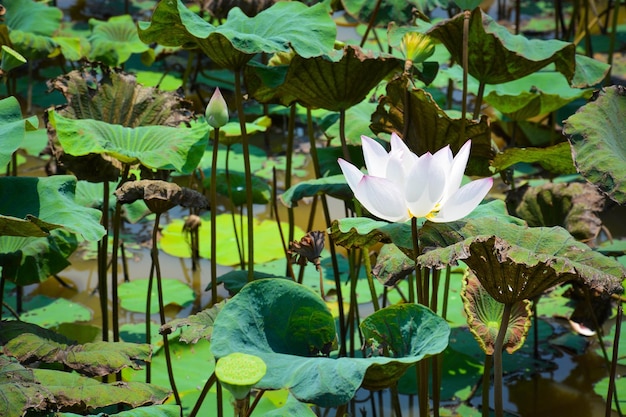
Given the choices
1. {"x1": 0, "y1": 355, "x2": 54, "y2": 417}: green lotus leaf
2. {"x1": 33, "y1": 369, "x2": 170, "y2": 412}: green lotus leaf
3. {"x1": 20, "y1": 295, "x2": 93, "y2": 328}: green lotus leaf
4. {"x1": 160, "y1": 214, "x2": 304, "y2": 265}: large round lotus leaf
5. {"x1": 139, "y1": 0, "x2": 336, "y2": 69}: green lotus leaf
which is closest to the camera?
{"x1": 0, "y1": 355, "x2": 54, "y2": 417}: green lotus leaf

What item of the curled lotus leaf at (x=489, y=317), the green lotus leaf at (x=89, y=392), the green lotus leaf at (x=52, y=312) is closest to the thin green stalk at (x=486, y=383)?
the curled lotus leaf at (x=489, y=317)

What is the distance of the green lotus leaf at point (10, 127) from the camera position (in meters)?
1.80

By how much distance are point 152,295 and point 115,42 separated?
1519 mm

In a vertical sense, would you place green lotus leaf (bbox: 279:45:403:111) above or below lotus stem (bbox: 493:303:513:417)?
above

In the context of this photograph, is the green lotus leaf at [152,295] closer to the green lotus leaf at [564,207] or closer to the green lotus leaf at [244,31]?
the green lotus leaf at [244,31]

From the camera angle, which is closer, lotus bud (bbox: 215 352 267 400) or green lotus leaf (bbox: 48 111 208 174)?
lotus bud (bbox: 215 352 267 400)

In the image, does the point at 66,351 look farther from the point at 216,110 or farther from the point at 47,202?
the point at 216,110

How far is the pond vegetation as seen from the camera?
1410 mm

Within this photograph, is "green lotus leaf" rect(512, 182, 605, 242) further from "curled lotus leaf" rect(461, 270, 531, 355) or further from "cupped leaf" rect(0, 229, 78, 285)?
"cupped leaf" rect(0, 229, 78, 285)

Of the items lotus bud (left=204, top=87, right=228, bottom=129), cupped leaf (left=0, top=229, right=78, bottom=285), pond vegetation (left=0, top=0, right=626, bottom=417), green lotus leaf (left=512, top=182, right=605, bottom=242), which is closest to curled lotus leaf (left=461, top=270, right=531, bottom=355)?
pond vegetation (left=0, top=0, right=626, bottom=417)

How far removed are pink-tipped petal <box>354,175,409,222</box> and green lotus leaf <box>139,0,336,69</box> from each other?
0.57 m

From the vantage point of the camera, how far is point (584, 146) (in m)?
1.74

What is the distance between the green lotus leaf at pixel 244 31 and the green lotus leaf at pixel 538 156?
485mm

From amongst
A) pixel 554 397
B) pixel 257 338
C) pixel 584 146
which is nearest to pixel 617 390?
pixel 554 397
